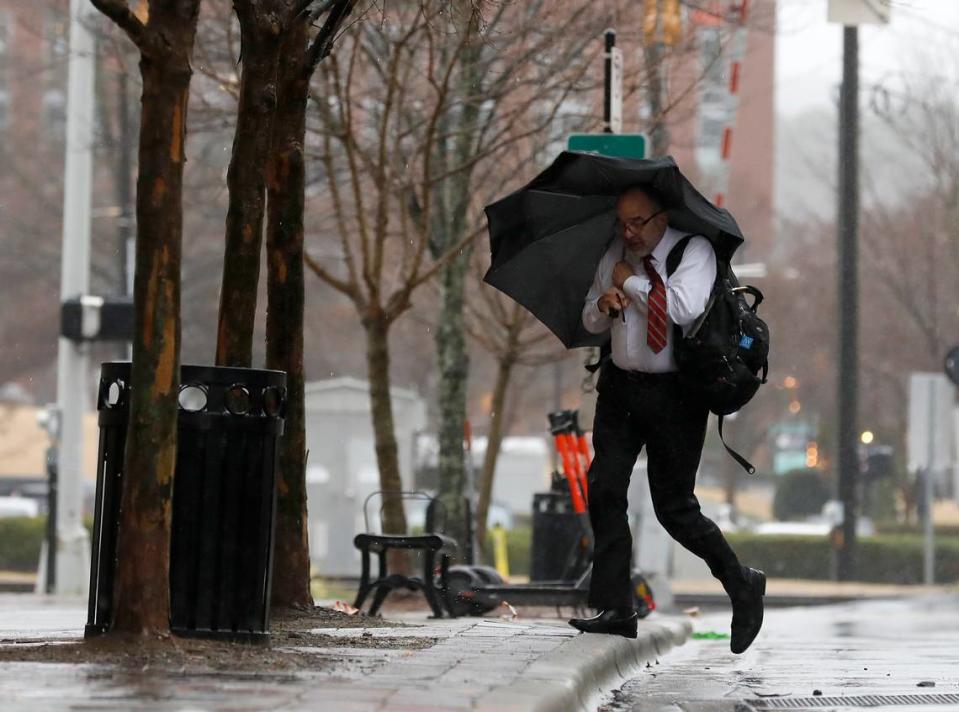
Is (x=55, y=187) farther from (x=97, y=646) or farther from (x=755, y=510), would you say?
(x=97, y=646)

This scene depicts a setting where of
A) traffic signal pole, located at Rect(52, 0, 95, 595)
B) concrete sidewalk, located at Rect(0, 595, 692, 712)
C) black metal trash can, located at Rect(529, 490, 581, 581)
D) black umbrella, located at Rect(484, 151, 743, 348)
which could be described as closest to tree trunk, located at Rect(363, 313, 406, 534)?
black metal trash can, located at Rect(529, 490, 581, 581)

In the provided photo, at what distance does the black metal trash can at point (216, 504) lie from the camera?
6.70m

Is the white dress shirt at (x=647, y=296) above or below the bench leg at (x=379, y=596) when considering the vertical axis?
above

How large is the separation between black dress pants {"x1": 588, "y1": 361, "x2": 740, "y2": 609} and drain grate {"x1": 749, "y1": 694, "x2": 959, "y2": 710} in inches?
38.1

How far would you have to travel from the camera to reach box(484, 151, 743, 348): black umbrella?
7.88 meters

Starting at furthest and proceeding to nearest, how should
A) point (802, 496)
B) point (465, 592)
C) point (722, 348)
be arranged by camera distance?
1. point (802, 496)
2. point (465, 592)
3. point (722, 348)

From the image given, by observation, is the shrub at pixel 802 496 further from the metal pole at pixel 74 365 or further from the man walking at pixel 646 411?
the man walking at pixel 646 411

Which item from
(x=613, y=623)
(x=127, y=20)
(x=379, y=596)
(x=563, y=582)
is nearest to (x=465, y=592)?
(x=563, y=582)

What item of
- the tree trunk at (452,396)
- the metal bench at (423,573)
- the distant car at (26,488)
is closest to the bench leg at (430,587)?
the metal bench at (423,573)

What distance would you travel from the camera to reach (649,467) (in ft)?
25.2

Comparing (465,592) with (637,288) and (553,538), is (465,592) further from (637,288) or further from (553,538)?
(637,288)

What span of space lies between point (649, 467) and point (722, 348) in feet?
2.10

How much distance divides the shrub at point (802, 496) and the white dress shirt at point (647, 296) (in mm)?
46358

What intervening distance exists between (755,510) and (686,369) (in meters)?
57.3
